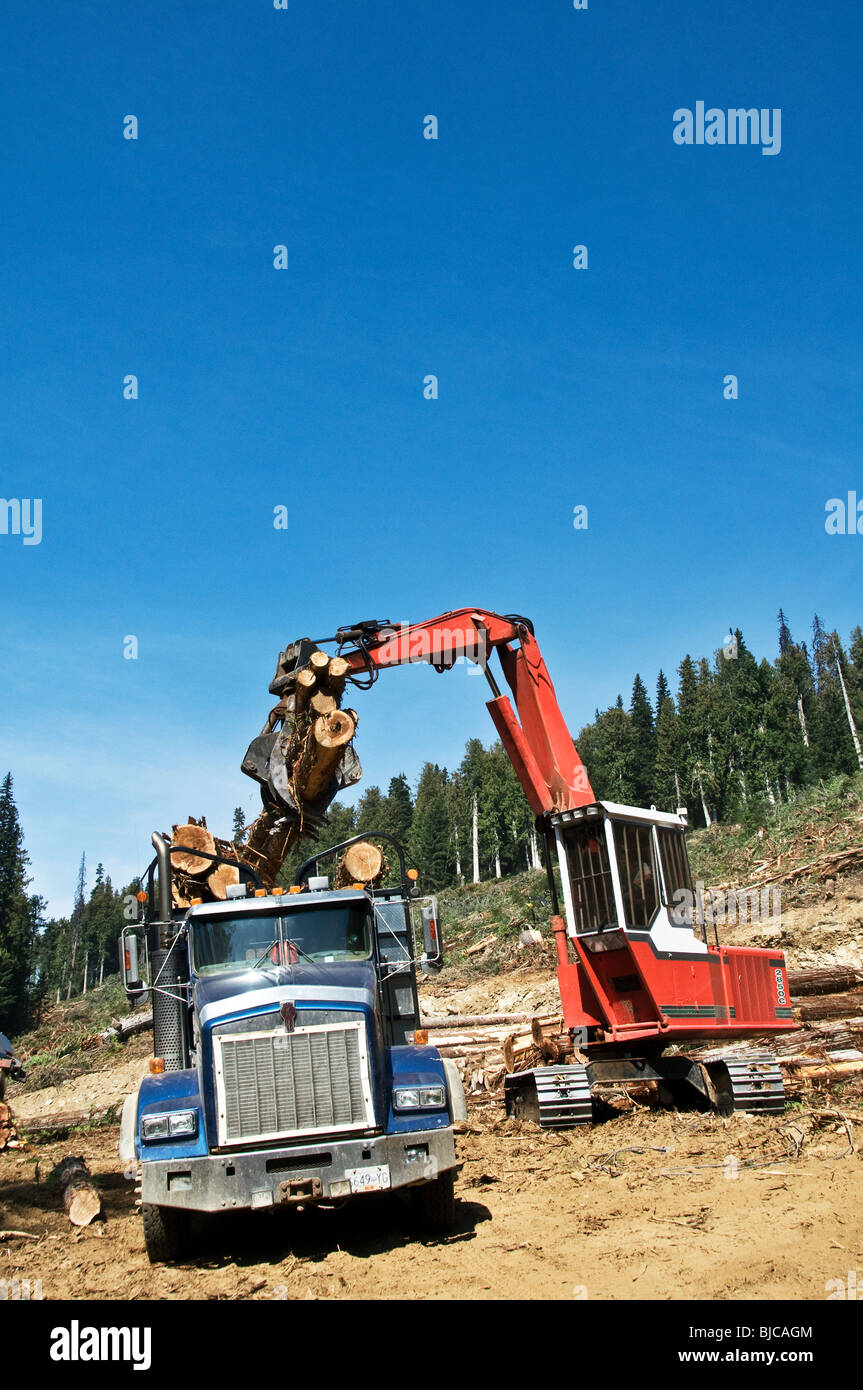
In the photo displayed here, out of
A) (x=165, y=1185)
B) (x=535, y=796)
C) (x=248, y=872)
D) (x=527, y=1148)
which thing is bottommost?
(x=527, y=1148)

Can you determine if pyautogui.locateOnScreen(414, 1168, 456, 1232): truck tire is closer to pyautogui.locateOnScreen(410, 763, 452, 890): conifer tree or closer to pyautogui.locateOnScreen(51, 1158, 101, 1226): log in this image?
pyautogui.locateOnScreen(51, 1158, 101, 1226): log

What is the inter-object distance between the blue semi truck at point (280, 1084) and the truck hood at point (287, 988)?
0.01m

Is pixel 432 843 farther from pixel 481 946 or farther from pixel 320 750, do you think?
pixel 320 750

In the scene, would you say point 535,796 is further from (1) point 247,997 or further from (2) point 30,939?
(2) point 30,939

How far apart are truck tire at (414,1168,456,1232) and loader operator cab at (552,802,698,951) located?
428 centimetres

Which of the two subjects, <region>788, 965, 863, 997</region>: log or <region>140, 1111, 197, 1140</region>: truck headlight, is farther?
<region>788, 965, 863, 997</region>: log

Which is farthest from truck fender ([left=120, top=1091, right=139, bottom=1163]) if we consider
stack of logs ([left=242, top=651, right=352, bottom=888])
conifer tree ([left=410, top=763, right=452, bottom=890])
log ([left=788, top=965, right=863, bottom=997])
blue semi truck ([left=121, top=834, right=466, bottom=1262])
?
conifer tree ([left=410, top=763, right=452, bottom=890])

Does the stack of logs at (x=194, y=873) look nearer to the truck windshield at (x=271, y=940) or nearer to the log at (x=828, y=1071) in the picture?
the truck windshield at (x=271, y=940)

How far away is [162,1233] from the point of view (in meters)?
7.57

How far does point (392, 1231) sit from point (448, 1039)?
9769mm

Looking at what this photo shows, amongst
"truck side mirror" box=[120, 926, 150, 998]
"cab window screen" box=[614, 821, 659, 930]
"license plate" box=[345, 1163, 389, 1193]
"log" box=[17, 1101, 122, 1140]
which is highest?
"cab window screen" box=[614, 821, 659, 930]

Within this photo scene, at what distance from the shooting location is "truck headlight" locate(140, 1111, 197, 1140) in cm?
734
